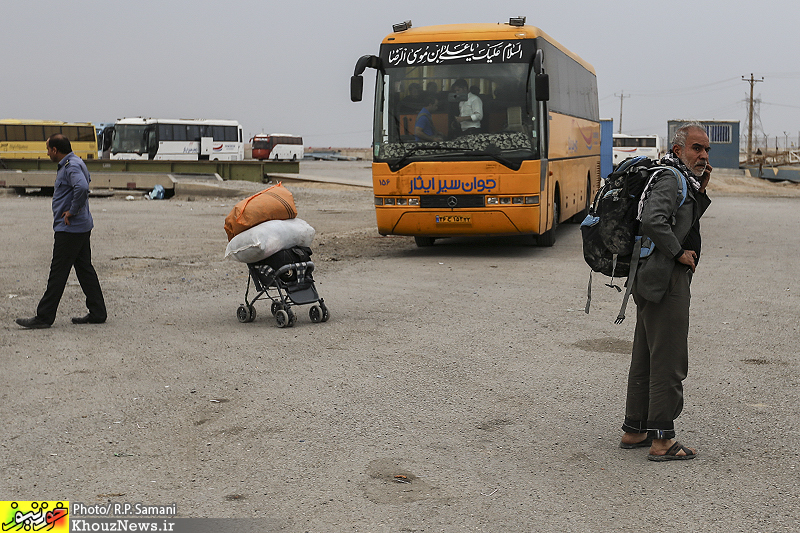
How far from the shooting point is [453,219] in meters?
14.4

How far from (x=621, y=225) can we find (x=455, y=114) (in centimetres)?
972

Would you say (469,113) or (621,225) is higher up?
(469,113)

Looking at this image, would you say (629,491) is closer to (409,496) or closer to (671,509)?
(671,509)

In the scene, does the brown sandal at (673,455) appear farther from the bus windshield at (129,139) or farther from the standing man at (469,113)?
the bus windshield at (129,139)

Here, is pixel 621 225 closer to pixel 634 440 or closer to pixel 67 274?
pixel 634 440

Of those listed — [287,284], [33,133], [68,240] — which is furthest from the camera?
[33,133]

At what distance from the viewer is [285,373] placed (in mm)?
6973

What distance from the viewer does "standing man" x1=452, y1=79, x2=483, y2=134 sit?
14289 mm

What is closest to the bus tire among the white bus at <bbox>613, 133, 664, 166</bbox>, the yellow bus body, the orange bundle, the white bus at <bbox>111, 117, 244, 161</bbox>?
the orange bundle

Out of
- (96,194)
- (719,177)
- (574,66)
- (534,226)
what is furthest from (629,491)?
(719,177)

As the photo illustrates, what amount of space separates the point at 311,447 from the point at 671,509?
2013 mm

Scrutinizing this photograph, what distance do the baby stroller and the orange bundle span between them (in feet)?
1.22

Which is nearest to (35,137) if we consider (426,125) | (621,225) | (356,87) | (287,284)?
(356,87)

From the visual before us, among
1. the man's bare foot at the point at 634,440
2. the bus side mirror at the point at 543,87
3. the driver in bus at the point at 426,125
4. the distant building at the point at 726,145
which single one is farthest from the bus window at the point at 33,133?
the man's bare foot at the point at 634,440
